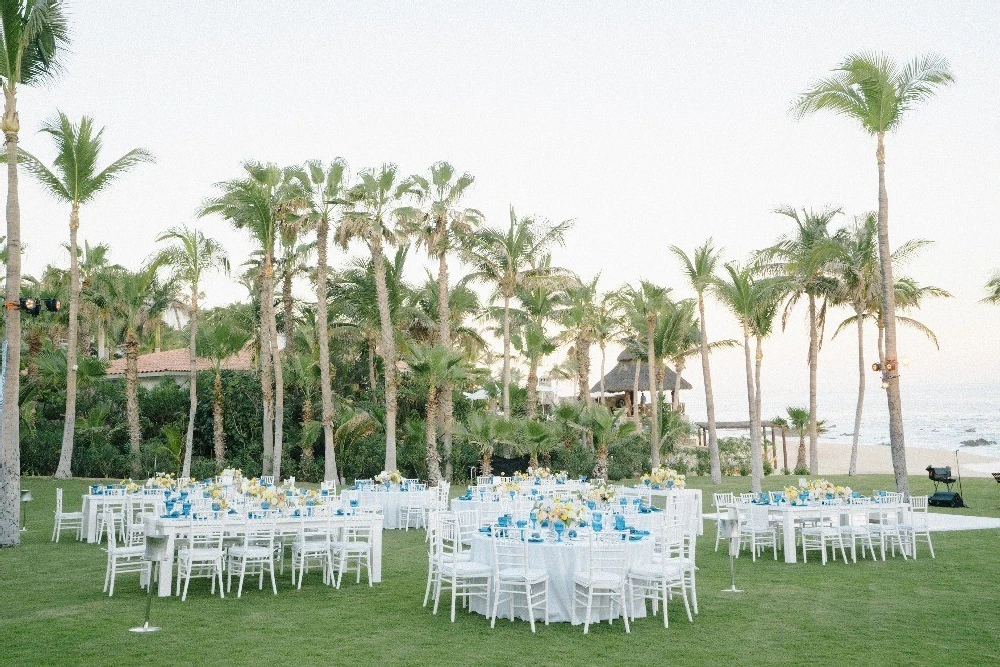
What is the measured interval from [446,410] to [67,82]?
15.5m

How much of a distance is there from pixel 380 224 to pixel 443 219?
2786 millimetres

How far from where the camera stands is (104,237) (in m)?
32.3

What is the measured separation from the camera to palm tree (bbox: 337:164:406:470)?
82.6ft

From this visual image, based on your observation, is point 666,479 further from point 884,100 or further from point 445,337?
point 445,337

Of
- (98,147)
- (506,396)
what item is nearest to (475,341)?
(506,396)

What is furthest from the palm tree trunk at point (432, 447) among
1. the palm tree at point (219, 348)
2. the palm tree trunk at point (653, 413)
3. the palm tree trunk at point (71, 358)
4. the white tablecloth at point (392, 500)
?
the palm tree trunk at point (71, 358)

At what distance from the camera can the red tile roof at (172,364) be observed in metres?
33.1

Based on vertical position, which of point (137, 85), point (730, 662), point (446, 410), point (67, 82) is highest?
point (137, 85)

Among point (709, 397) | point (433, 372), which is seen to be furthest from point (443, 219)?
point (709, 397)

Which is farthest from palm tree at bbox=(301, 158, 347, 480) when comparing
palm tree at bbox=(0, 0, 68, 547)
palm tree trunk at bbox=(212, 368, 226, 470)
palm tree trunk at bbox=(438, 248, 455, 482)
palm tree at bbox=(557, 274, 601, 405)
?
palm tree at bbox=(0, 0, 68, 547)

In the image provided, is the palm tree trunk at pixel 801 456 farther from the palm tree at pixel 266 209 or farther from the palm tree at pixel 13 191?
the palm tree at pixel 13 191

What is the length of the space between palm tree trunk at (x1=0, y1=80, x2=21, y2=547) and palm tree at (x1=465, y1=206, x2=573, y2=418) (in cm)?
1577

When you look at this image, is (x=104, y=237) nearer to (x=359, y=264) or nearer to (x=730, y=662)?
(x=359, y=264)

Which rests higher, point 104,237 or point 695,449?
point 104,237
